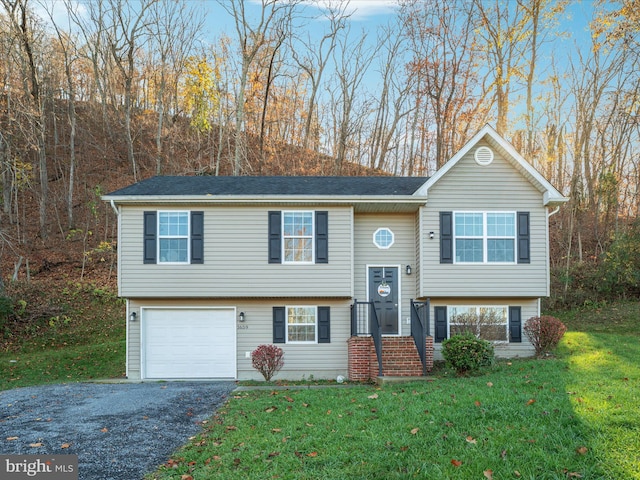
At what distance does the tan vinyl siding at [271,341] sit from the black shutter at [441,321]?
2.40 meters

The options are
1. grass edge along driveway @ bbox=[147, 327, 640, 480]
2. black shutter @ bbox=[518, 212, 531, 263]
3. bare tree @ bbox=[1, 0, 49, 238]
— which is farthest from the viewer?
bare tree @ bbox=[1, 0, 49, 238]

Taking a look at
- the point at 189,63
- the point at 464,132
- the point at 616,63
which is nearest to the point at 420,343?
the point at 464,132

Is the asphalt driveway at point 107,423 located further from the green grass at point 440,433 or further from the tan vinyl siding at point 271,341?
the tan vinyl siding at point 271,341

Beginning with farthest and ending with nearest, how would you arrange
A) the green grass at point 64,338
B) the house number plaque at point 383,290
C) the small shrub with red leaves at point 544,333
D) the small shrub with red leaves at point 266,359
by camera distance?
the green grass at point 64,338, the house number plaque at point 383,290, the small shrub with red leaves at point 544,333, the small shrub with red leaves at point 266,359

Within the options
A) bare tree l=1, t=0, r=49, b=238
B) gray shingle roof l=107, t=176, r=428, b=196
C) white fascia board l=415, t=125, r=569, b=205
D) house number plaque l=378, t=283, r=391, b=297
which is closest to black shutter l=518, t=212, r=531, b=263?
white fascia board l=415, t=125, r=569, b=205

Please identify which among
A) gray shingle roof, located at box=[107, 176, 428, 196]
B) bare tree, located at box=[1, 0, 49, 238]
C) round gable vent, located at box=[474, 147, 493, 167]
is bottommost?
gray shingle roof, located at box=[107, 176, 428, 196]

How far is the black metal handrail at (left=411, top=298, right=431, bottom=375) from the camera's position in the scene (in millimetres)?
13367

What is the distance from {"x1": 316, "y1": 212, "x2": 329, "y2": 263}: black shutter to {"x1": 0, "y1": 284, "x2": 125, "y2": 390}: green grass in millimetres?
6675

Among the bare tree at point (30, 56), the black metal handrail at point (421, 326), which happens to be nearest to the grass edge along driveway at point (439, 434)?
the black metal handrail at point (421, 326)

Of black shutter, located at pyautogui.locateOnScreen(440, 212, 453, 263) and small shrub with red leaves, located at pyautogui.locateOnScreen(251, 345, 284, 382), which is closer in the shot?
small shrub with red leaves, located at pyautogui.locateOnScreen(251, 345, 284, 382)

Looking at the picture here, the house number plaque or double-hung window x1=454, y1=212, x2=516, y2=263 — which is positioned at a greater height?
double-hung window x1=454, y1=212, x2=516, y2=263

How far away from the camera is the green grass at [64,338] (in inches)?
634

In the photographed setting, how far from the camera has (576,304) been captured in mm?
22203

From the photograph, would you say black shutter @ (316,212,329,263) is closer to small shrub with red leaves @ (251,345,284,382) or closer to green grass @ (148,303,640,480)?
small shrub with red leaves @ (251,345,284,382)
